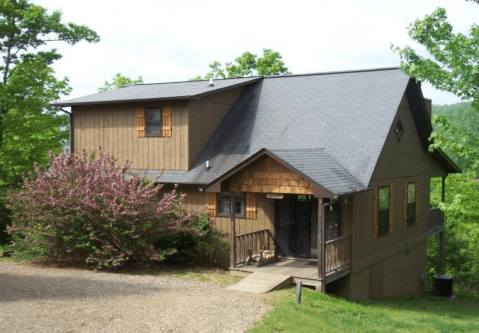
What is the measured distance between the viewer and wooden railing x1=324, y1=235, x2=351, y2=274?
44.1ft

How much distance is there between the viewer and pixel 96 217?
14703mm

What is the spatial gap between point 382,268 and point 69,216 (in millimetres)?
9414

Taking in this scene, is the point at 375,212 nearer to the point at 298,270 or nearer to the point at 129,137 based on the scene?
the point at 298,270

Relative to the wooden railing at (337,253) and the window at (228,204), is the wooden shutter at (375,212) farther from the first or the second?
the window at (228,204)

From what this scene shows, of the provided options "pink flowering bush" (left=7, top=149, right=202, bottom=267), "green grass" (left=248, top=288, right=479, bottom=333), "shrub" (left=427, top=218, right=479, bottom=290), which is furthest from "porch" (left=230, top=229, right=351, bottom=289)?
"shrub" (left=427, top=218, right=479, bottom=290)

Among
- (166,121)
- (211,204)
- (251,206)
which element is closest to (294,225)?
(251,206)

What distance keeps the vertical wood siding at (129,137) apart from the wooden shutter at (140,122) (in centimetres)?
12

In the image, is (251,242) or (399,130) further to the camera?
(399,130)

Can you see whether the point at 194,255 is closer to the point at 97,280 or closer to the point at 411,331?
the point at 97,280

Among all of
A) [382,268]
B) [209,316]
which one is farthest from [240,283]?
[382,268]

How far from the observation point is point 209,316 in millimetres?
10227

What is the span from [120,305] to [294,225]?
21.7 ft

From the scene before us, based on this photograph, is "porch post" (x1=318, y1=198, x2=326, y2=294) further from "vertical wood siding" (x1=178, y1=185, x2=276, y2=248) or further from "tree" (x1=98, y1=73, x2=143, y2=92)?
"tree" (x1=98, y1=73, x2=143, y2=92)

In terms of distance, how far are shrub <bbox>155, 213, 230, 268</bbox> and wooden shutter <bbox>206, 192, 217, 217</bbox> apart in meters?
0.29
